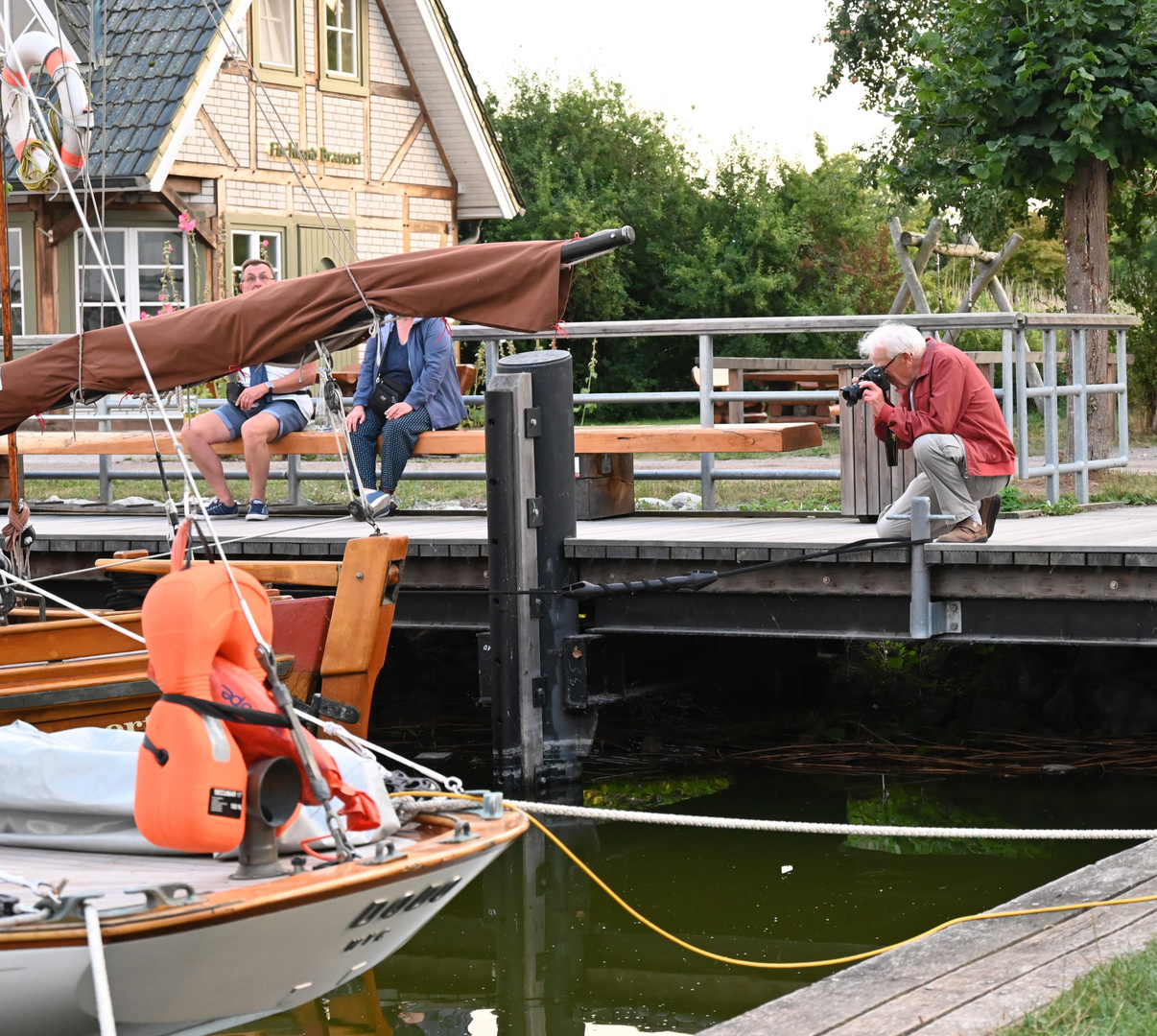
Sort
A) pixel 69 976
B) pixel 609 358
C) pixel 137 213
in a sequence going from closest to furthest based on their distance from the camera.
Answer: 1. pixel 69 976
2. pixel 137 213
3. pixel 609 358

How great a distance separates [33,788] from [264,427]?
6.41 m

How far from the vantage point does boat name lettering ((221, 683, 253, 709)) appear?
4.88 m

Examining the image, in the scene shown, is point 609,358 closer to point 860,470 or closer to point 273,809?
point 860,470

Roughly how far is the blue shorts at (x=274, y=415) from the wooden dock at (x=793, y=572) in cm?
97

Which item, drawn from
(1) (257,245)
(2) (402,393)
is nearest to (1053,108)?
(2) (402,393)

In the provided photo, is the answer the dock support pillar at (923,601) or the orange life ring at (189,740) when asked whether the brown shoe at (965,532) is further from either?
the orange life ring at (189,740)

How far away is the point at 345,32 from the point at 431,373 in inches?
625

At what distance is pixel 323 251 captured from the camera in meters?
25.7

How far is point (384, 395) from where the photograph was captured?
1145cm

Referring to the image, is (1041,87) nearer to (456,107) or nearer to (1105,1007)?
(1105,1007)

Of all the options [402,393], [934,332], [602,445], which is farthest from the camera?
[402,393]

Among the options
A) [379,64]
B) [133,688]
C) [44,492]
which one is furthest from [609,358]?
[133,688]

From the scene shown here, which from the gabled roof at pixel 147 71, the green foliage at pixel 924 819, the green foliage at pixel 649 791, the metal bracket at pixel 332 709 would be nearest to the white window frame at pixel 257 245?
the gabled roof at pixel 147 71

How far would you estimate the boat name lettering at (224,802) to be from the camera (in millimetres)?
4758
